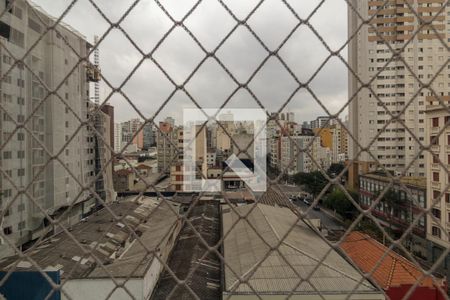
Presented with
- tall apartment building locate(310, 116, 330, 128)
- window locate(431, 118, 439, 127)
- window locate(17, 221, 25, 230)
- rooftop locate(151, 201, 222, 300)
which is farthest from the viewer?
window locate(431, 118, 439, 127)

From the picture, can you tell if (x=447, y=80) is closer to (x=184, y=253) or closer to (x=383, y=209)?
(x=383, y=209)

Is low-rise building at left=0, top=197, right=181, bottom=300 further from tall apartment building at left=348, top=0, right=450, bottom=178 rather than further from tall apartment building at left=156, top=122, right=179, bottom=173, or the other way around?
tall apartment building at left=348, top=0, right=450, bottom=178

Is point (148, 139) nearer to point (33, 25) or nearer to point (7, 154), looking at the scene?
point (33, 25)

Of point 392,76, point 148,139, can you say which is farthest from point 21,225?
point 148,139

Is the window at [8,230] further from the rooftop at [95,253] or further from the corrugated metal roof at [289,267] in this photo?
the corrugated metal roof at [289,267]

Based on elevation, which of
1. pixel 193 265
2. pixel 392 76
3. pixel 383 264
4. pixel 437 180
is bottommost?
pixel 383 264

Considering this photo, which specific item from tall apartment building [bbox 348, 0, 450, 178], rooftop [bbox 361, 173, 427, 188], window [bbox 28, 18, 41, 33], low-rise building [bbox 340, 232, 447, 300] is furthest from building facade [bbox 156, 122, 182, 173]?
tall apartment building [bbox 348, 0, 450, 178]

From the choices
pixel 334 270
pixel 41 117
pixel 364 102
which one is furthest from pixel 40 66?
pixel 364 102
